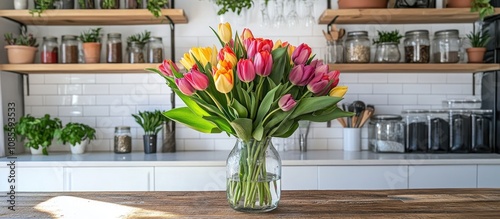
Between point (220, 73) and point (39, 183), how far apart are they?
93.5 inches

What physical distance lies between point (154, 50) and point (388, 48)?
166cm

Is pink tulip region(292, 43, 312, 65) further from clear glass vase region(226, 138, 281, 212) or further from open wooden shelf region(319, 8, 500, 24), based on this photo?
open wooden shelf region(319, 8, 500, 24)

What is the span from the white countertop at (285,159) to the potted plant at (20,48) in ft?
2.20

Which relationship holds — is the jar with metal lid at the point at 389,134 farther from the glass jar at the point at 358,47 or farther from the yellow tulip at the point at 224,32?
the yellow tulip at the point at 224,32

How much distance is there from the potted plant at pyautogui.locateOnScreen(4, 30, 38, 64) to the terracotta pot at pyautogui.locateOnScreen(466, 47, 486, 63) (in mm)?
3082

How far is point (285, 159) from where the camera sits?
3.30 metres

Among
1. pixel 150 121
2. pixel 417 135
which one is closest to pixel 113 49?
pixel 150 121

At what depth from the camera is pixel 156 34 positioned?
3.89 meters

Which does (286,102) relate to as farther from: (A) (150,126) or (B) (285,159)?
(A) (150,126)

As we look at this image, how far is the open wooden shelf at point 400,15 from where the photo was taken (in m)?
3.48

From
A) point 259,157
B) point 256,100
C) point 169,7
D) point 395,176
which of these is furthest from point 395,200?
point 169,7

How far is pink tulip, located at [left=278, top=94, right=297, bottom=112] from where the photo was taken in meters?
1.38

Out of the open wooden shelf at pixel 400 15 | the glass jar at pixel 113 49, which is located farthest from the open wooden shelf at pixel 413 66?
the glass jar at pixel 113 49

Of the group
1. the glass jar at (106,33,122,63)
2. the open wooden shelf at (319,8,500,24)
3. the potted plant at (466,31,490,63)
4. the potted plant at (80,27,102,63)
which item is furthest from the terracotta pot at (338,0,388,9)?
the potted plant at (80,27,102,63)
